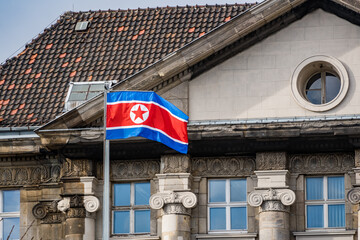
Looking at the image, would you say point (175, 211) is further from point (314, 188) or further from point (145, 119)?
point (145, 119)

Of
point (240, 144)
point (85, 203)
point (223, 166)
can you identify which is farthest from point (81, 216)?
point (240, 144)

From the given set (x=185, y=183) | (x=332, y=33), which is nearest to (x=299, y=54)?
(x=332, y=33)

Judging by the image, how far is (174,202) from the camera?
4116 cm

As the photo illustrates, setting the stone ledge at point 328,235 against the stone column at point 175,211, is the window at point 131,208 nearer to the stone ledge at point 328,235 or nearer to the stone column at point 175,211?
the stone column at point 175,211

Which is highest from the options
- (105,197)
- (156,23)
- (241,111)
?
(156,23)

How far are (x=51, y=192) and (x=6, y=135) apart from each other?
1905 millimetres

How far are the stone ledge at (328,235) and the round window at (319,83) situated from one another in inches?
119

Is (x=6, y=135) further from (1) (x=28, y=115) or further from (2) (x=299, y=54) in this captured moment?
(2) (x=299, y=54)

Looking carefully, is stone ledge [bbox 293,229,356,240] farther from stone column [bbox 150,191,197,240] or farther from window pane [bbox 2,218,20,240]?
window pane [bbox 2,218,20,240]

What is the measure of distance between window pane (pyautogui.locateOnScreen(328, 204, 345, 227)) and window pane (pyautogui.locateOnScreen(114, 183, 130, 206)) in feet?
17.0

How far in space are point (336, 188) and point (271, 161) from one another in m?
1.74

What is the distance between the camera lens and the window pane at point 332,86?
41344 mm

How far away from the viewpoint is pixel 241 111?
136 ft

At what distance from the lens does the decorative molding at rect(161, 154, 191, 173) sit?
4159cm
